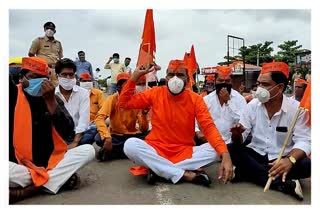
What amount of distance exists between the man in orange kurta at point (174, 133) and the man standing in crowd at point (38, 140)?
68cm

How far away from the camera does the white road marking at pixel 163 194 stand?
3.15 meters

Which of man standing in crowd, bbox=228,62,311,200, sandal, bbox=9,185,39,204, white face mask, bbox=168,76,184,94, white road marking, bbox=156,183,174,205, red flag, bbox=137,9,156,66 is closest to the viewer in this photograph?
sandal, bbox=9,185,39,204

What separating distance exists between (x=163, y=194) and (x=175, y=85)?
126 centimetres

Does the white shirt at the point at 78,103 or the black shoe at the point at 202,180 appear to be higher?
the white shirt at the point at 78,103

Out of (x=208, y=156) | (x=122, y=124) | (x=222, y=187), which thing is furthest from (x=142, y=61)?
(x=222, y=187)

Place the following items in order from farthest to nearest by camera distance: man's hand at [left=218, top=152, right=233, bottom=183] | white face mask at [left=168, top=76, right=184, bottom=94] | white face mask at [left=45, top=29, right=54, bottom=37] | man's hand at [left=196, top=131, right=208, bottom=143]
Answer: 1. white face mask at [left=45, top=29, right=54, bottom=37]
2. man's hand at [left=196, top=131, right=208, bottom=143]
3. white face mask at [left=168, top=76, right=184, bottom=94]
4. man's hand at [left=218, top=152, right=233, bottom=183]

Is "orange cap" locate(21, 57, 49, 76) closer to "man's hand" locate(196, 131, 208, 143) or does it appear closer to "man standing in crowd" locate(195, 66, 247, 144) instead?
"man's hand" locate(196, 131, 208, 143)

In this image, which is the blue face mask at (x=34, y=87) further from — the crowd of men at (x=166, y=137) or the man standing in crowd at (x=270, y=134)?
the man standing in crowd at (x=270, y=134)

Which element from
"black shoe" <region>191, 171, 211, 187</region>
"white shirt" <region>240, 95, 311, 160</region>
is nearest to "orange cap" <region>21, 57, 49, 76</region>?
"black shoe" <region>191, 171, 211, 187</region>

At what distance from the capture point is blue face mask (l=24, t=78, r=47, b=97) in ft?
10.9

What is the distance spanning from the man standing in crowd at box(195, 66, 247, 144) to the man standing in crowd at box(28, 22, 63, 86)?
3.64 metres

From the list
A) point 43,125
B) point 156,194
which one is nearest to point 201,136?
point 156,194

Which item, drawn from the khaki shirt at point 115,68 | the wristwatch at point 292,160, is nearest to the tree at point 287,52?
the khaki shirt at point 115,68
